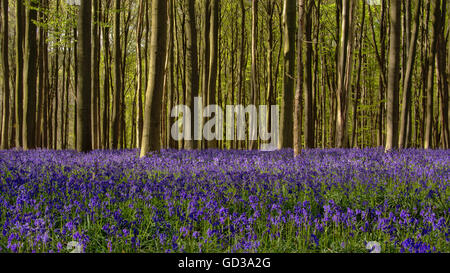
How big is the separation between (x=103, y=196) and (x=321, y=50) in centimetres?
2149

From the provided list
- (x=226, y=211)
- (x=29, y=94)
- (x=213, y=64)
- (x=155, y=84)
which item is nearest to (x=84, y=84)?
(x=155, y=84)

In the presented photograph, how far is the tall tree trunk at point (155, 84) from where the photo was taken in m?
10.2

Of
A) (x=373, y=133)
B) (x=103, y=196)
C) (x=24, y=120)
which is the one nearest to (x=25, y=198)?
(x=103, y=196)

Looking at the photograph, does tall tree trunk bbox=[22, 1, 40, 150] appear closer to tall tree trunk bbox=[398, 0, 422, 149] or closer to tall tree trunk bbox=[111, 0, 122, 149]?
tall tree trunk bbox=[111, 0, 122, 149]

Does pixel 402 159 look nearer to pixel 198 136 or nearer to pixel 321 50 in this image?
pixel 198 136

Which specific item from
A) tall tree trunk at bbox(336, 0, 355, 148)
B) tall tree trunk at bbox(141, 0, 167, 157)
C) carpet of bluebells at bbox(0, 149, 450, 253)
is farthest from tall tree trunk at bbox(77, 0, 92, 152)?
tall tree trunk at bbox(336, 0, 355, 148)

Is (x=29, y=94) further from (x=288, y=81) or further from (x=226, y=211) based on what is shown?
(x=226, y=211)

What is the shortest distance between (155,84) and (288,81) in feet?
16.3

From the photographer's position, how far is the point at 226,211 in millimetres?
4254

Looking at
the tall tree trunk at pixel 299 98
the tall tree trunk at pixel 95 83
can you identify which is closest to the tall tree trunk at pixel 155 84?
the tall tree trunk at pixel 299 98

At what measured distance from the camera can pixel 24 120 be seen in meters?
14.3

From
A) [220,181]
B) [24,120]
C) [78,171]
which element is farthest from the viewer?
[24,120]
